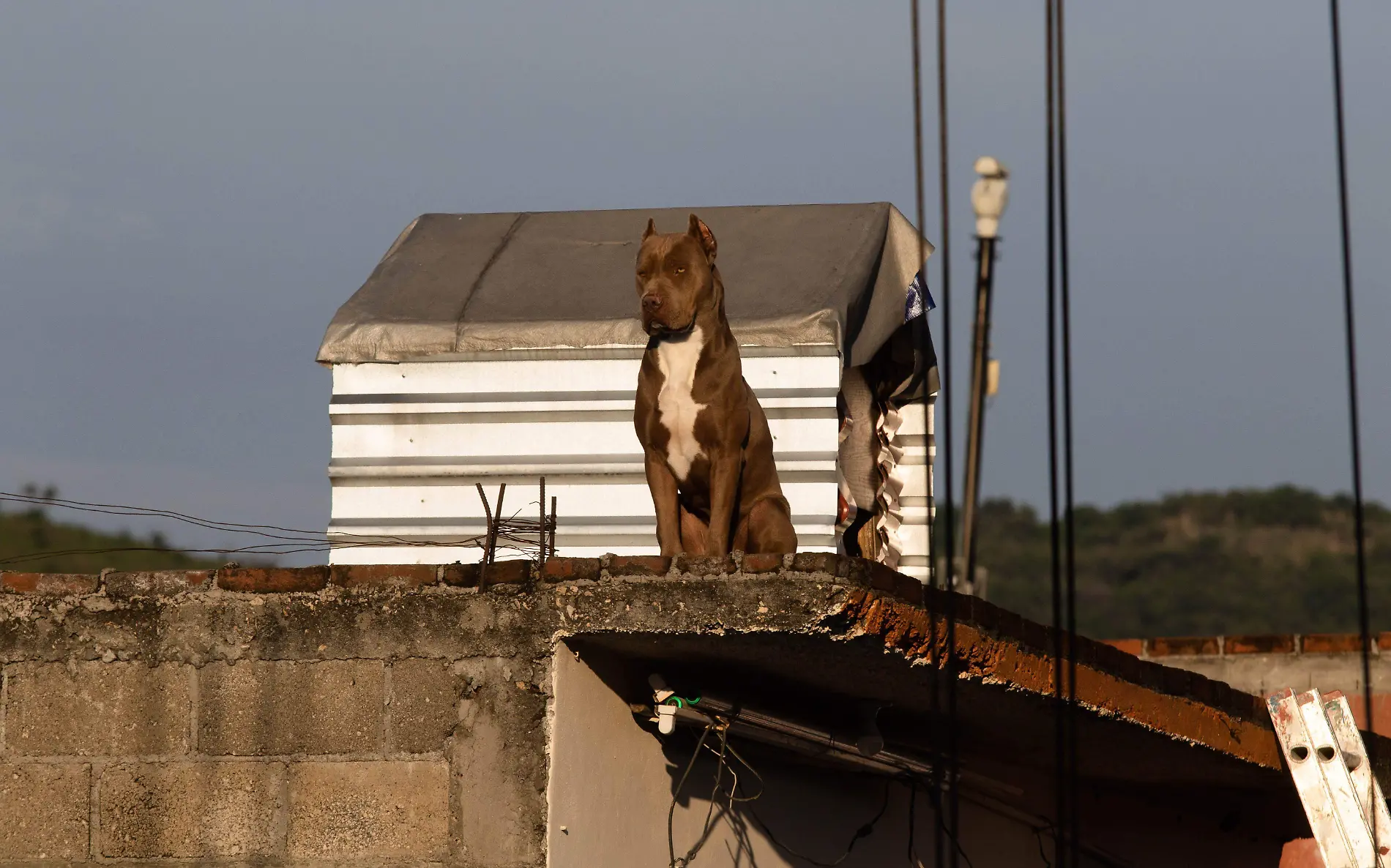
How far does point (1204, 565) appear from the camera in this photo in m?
52.0

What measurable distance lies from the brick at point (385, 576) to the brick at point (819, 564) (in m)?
Answer: 1.07

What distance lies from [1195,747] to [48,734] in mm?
3867

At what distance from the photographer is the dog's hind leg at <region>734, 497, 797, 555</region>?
5.58 m

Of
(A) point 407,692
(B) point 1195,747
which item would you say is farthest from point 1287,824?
(A) point 407,692

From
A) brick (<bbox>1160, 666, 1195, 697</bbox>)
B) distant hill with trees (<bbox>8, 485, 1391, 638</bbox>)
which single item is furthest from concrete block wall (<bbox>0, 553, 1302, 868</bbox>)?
distant hill with trees (<bbox>8, 485, 1391, 638</bbox>)

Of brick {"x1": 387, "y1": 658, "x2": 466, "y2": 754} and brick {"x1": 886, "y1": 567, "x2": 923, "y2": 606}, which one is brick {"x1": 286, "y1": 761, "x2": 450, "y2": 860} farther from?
brick {"x1": 886, "y1": 567, "x2": 923, "y2": 606}

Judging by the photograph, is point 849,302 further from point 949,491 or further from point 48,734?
point 48,734

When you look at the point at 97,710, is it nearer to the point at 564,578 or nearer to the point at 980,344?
the point at 564,578

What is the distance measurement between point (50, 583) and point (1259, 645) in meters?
7.06

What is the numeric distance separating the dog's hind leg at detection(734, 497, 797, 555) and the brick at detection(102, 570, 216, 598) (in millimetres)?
1654

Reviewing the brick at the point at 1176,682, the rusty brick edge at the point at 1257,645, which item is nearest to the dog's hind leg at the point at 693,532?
the brick at the point at 1176,682

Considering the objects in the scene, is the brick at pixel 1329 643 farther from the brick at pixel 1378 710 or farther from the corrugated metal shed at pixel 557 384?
the corrugated metal shed at pixel 557 384

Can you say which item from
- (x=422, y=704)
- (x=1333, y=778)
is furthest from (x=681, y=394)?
(x=1333, y=778)

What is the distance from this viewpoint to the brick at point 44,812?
5.07 metres
